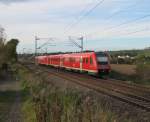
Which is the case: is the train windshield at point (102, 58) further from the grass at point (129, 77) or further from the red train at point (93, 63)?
the grass at point (129, 77)

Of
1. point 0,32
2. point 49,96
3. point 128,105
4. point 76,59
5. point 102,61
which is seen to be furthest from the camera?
point 0,32

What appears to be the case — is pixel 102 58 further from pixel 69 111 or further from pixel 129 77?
pixel 69 111

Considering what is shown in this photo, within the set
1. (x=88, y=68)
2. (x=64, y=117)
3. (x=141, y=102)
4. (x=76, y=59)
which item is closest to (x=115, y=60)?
(x=76, y=59)

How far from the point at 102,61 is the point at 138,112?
81.4 feet

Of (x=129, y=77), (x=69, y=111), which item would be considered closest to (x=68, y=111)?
(x=69, y=111)

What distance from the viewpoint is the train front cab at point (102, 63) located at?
3953cm

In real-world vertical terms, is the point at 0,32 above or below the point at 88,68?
above

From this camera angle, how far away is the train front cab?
3953 centimetres

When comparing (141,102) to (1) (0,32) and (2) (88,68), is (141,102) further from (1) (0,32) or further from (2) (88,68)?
(1) (0,32)

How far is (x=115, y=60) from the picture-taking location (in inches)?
3561

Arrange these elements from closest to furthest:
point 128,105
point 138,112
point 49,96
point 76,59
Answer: point 49,96 → point 138,112 → point 128,105 → point 76,59

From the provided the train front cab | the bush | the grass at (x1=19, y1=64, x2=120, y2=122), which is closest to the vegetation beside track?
the grass at (x1=19, y1=64, x2=120, y2=122)

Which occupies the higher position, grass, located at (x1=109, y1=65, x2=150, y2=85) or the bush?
the bush

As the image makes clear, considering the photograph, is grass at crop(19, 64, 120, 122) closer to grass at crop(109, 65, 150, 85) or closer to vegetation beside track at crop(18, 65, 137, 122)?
vegetation beside track at crop(18, 65, 137, 122)
